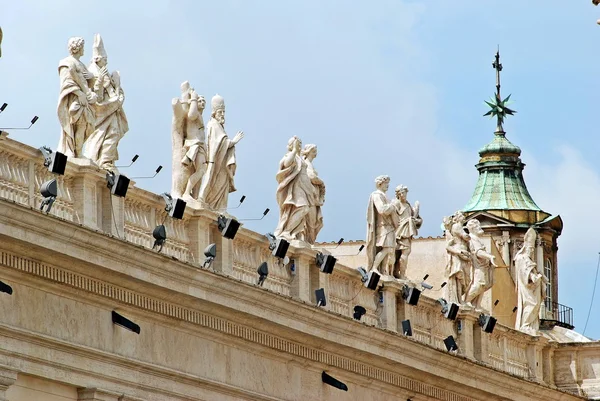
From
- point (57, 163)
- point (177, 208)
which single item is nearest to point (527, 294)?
point (177, 208)

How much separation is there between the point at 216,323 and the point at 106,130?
353cm

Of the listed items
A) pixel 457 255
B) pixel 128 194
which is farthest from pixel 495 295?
pixel 128 194

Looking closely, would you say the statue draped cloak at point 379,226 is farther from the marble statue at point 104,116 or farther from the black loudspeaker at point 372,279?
the marble statue at point 104,116

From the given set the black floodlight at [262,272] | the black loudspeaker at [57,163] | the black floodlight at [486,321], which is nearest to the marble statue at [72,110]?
the black loudspeaker at [57,163]

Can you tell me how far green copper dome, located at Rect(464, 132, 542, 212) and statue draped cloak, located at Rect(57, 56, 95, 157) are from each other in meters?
30.4

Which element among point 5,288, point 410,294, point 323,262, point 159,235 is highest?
point 410,294

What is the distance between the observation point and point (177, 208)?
3816 centimetres

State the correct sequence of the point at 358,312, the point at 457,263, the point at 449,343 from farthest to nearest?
the point at 457,263 → the point at 449,343 → the point at 358,312

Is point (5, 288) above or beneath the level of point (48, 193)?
beneath

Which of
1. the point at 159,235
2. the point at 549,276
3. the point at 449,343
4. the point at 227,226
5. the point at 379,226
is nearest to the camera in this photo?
the point at 159,235

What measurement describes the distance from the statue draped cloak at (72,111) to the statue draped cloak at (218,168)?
3.40 metres

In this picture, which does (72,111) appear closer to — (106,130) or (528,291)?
(106,130)

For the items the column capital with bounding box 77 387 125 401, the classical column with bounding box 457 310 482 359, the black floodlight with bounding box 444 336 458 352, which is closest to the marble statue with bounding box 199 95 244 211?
the column capital with bounding box 77 387 125 401

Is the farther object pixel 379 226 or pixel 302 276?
pixel 379 226
